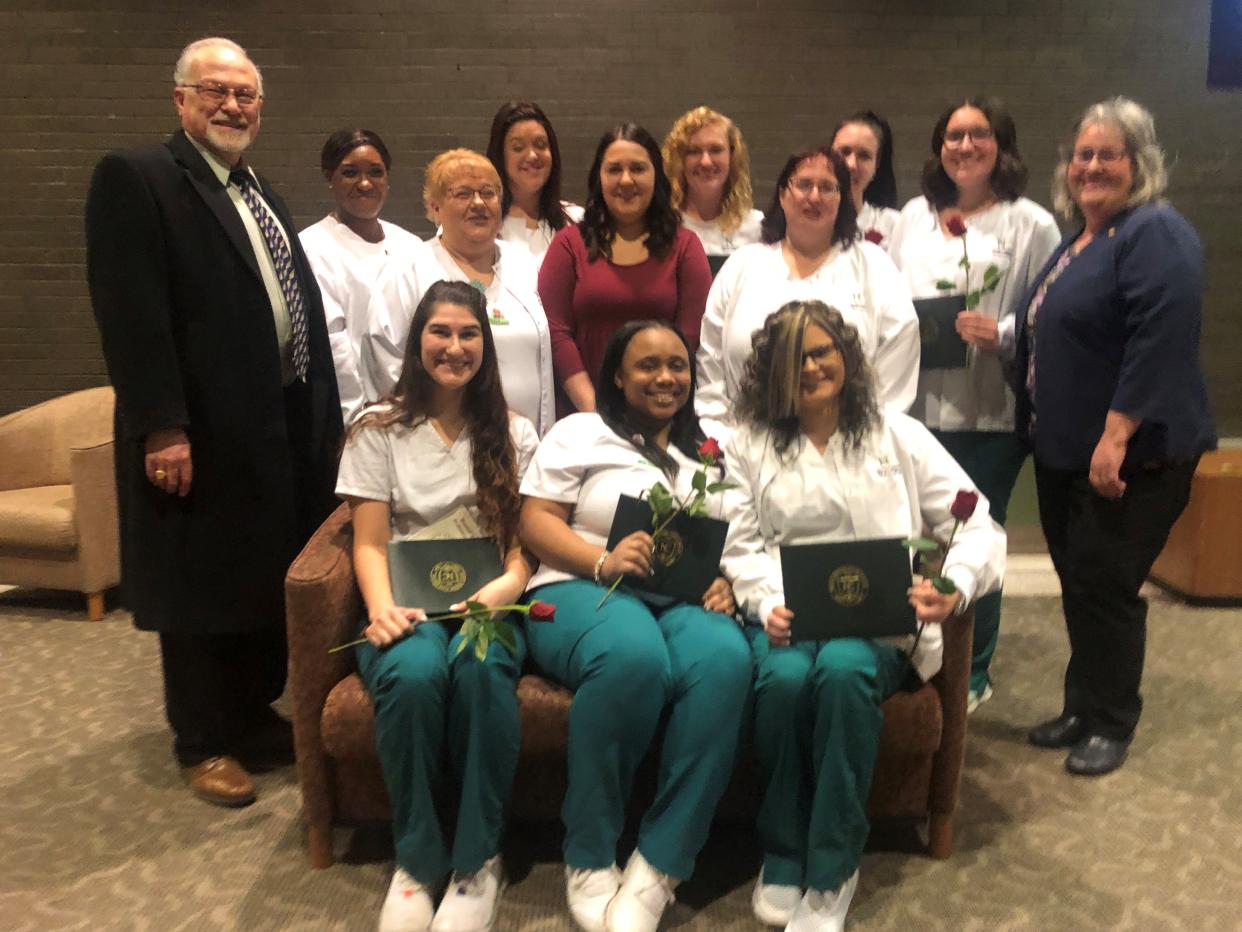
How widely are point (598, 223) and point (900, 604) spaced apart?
138 cm

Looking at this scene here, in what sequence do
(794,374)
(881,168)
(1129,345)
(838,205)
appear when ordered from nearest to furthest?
(794,374), (1129,345), (838,205), (881,168)

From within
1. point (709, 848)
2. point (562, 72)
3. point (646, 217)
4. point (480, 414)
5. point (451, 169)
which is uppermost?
point (562, 72)

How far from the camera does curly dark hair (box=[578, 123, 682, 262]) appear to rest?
8.56 ft

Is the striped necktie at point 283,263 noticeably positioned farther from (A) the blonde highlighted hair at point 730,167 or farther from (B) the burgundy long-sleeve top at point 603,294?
(A) the blonde highlighted hair at point 730,167

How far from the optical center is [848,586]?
1.86 m

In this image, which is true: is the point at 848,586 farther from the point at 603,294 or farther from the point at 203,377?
the point at 203,377

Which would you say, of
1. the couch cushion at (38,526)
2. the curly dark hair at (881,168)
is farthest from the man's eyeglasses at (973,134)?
the couch cushion at (38,526)

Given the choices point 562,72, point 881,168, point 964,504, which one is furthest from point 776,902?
point 562,72

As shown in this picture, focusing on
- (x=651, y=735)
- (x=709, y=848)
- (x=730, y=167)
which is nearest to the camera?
(x=651, y=735)

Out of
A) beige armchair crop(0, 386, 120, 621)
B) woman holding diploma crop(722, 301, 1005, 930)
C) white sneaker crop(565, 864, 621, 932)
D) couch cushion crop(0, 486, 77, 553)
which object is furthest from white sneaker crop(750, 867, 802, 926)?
couch cushion crop(0, 486, 77, 553)

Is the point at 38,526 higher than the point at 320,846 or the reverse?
higher

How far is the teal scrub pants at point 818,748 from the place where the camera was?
1.82 metres

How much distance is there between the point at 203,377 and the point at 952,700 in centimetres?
181

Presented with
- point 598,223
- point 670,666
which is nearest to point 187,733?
point 670,666
